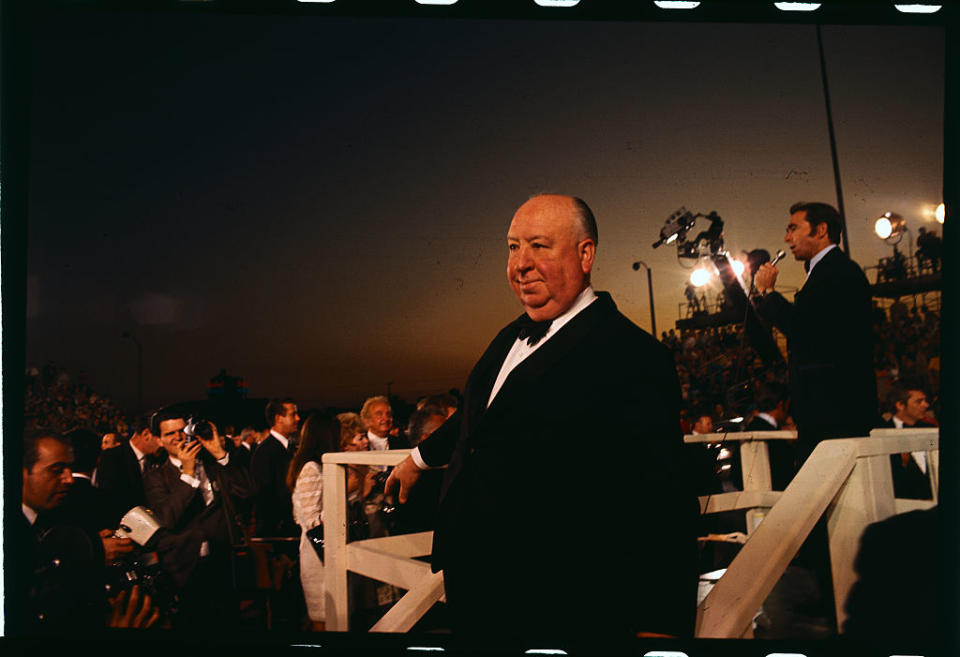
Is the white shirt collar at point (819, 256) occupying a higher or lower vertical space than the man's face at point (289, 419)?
higher

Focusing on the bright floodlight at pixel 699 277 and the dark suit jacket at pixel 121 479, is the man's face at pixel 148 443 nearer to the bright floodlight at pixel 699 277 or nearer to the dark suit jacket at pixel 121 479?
the dark suit jacket at pixel 121 479

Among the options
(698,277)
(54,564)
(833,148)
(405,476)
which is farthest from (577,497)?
(54,564)

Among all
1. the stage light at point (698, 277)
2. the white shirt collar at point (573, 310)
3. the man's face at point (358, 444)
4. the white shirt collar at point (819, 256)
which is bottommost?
the man's face at point (358, 444)

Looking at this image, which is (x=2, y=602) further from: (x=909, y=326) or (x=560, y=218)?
(x=909, y=326)

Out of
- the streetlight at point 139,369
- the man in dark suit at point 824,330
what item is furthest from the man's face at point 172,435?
the man in dark suit at point 824,330

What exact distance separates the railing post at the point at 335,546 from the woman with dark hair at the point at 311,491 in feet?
0.09

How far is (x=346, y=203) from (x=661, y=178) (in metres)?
1.08

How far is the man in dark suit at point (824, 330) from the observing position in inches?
80.2

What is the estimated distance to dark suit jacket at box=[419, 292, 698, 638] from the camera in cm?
182

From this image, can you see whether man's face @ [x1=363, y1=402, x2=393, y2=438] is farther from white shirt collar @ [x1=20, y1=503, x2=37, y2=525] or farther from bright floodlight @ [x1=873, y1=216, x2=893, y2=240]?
bright floodlight @ [x1=873, y1=216, x2=893, y2=240]

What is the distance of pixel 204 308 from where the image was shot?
84.8 inches

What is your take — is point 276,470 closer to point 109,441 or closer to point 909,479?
point 109,441

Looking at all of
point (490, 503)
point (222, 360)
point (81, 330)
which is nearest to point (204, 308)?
point (222, 360)

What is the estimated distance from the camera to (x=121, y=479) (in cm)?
214
